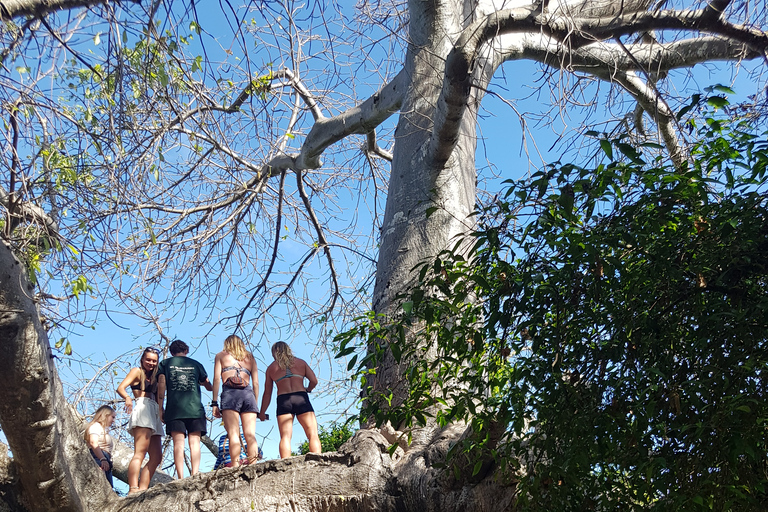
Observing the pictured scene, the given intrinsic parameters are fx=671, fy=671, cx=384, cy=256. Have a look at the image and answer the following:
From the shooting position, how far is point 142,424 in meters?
5.39

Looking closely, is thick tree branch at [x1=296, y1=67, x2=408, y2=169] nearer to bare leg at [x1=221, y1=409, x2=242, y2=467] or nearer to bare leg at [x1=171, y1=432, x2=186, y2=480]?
bare leg at [x1=221, y1=409, x2=242, y2=467]

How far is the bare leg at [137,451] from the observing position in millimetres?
5363

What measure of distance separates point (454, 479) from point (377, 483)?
1.63 feet

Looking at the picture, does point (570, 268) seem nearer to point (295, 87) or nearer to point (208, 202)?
point (295, 87)

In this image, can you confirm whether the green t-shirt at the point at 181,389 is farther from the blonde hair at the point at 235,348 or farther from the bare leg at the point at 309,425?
the bare leg at the point at 309,425

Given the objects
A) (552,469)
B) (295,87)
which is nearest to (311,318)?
(295,87)

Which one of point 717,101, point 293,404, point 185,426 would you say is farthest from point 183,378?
point 717,101

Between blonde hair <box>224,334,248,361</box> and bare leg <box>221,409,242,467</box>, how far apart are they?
0.52 m

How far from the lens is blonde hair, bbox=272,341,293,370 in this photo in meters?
5.61

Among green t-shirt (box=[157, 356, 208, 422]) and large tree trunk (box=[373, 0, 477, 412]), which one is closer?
large tree trunk (box=[373, 0, 477, 412])

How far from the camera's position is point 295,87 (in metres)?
6.58

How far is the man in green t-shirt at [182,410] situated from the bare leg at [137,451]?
17 cm

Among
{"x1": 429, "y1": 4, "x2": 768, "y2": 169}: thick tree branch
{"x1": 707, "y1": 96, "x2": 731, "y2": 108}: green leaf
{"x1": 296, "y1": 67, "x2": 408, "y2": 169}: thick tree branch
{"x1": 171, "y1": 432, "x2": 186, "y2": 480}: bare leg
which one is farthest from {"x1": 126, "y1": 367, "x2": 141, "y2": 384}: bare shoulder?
{"x1": 707, "y1": 96, "x2": 731, "y2": 108}: green leaf

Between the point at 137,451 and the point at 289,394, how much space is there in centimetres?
131
